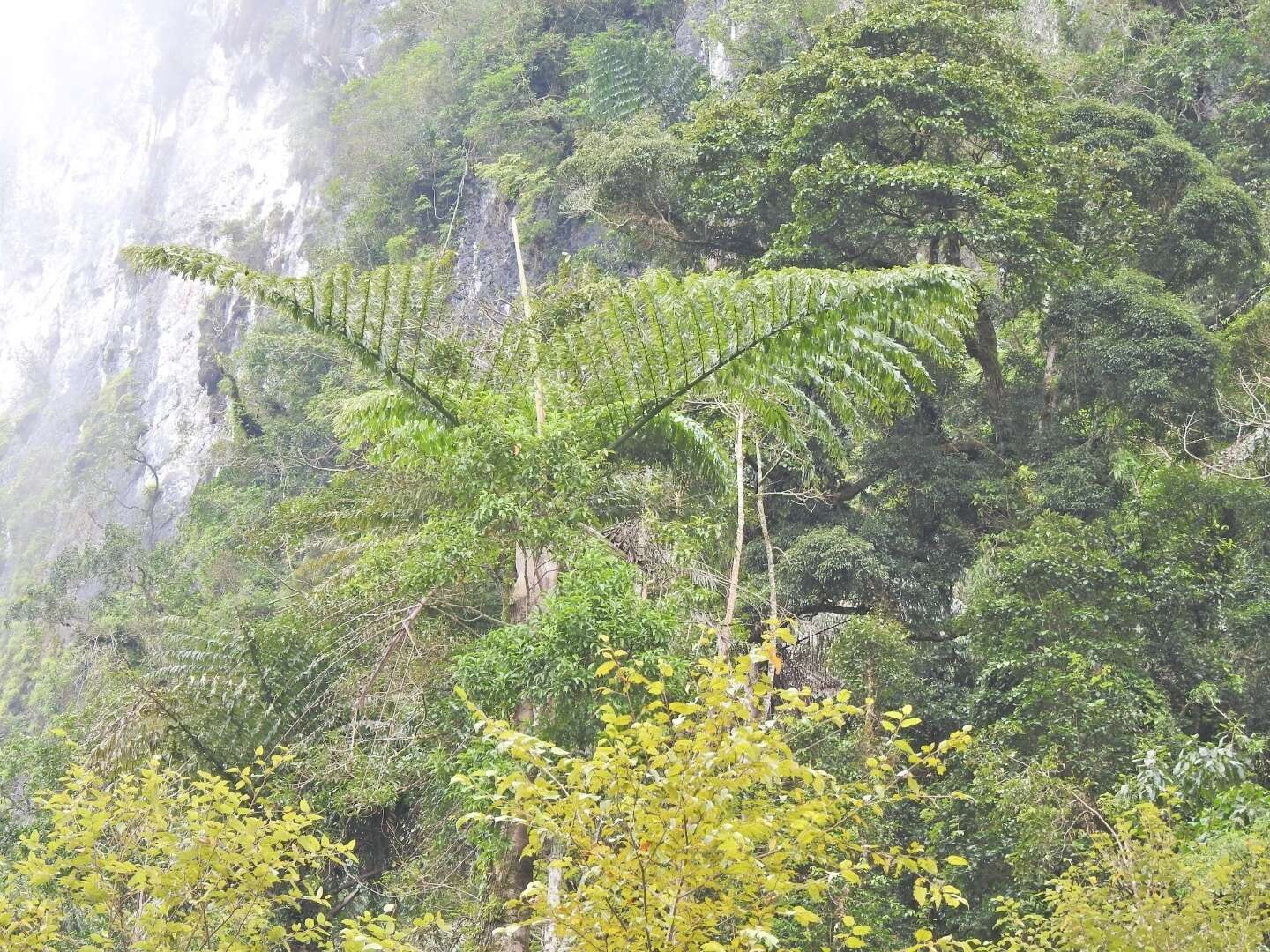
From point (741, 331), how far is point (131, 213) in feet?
161

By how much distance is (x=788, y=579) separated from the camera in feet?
34.4

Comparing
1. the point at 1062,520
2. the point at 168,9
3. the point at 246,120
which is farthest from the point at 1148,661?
the point at 168,9

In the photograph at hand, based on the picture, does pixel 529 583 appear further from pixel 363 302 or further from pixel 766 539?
pixel 766 539

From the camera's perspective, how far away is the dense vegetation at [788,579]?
281cm

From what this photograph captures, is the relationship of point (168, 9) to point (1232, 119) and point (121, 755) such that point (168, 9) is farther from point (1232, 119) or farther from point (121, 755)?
point (121, 755)

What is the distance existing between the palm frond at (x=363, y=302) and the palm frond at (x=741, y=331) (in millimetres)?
694

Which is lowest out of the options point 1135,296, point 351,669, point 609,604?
point 351,669

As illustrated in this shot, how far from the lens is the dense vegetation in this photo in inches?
110

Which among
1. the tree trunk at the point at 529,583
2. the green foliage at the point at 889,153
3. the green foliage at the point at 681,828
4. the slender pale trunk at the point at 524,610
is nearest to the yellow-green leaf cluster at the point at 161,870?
the green foliage at the point at 681,828

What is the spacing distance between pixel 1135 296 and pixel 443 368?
24.6ft

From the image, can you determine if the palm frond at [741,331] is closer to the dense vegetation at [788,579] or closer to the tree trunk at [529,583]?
the dense vegetation at [788,579]

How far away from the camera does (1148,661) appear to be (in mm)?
8109

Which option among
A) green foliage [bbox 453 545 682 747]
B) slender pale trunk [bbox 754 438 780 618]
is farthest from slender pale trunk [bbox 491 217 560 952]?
slender pale trunk [bbox 754 438 780 618]

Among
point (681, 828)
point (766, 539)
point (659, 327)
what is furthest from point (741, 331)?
point (766, 539)
